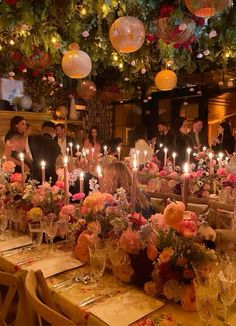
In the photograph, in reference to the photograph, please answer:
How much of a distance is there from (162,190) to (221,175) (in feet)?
2.06

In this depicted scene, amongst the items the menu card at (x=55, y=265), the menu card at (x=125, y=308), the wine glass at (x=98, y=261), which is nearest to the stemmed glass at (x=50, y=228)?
the menu card at (x=55, y=265)

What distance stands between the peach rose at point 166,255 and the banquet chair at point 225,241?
18.7 inches

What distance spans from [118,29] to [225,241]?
210 centimetres

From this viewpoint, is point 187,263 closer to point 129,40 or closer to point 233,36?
point 129,40

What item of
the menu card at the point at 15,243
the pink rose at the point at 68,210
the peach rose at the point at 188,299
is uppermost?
the pink rose at the point at 68,210

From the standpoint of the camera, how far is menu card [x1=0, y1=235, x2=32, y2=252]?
2.16 m

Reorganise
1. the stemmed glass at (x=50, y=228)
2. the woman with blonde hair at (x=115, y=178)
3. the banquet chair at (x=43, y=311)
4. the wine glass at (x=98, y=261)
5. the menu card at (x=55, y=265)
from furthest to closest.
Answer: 1. the woman with blonde hair at (x=115, y=178)
2. the stemmed glass at (x=50, y=228)
3. the menu card at (x=55, y=265)
4. the wine glass at (x=98, y=261)
5. the banquet chair at (x=43, y=311)

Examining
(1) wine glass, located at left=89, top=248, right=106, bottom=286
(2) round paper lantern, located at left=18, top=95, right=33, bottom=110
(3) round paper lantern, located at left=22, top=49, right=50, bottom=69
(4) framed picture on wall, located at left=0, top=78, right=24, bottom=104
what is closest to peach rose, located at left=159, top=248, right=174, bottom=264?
(1) wine glass, located at left=89, top=248, right=106, bottom=286

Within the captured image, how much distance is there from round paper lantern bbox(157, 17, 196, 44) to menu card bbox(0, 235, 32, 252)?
219 centimetres

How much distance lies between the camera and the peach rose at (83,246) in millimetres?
1896

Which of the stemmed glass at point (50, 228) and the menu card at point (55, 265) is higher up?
the stemmed glass at point (50, 228)

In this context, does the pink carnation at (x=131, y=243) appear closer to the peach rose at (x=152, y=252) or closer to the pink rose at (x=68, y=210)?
the peach rose at (x=152, y=252)

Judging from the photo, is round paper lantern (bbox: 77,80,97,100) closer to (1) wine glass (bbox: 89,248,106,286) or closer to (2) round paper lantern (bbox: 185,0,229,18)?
(2) round paper lantern (bbox: 185,0,229,18)

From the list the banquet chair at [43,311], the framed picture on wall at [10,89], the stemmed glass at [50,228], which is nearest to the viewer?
the banquet chair at [43,311]
